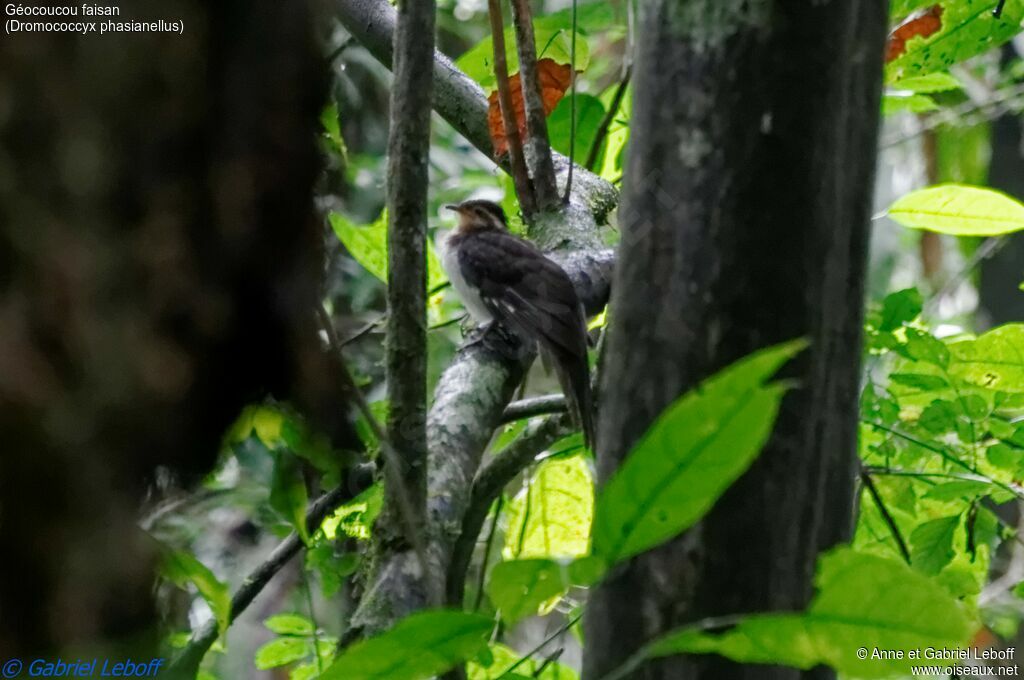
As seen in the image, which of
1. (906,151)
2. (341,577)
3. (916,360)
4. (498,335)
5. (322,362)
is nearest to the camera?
(322,362)

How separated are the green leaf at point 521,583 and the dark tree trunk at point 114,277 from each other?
0.36m

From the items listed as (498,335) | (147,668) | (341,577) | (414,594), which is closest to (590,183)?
(498,335)

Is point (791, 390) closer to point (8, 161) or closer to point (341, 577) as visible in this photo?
point (8, 161)

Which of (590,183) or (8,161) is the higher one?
(590,183)

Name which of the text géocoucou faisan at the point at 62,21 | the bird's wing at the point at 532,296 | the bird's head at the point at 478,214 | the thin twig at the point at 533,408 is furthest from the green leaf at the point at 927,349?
the bird's head at the point at 478,214

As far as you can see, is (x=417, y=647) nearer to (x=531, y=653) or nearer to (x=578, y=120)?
(x=531, y=653)

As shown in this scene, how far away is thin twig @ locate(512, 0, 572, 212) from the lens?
2.43 metres

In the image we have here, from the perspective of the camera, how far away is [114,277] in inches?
39.6

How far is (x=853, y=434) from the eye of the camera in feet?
3.79

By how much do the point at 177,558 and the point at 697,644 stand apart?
64cm

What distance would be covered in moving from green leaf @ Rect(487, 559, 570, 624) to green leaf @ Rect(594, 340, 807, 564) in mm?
55

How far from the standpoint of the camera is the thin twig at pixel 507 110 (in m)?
2.27

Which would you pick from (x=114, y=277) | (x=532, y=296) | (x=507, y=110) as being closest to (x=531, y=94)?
(x=507, y=110)

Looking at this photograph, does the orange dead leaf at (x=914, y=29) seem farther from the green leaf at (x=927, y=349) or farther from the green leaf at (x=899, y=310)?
the green leaf at (x=927, y=349)
